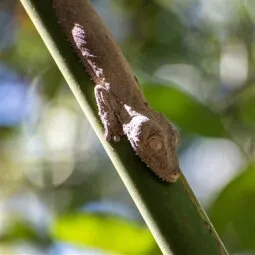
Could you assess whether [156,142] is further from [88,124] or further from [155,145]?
[88,124]

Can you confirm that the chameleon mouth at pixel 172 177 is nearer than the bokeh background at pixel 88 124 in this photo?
Yes

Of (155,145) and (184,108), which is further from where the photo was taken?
(184,108)

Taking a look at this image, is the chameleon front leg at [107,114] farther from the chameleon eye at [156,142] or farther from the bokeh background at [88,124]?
the bokeh background at [88,124]

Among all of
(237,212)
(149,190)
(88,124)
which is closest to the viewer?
(149,190)

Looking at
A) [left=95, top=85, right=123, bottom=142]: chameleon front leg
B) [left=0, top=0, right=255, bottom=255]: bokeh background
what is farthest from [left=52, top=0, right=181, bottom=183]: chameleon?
[left=0, top=0, right=255, bottom=255]: bokeh background

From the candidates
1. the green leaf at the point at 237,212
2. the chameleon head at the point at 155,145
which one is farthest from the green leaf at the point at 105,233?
the chameleon head at the point at 155,145

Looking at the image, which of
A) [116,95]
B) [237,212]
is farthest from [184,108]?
[116,95]

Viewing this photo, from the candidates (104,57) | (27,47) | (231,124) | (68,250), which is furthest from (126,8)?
(104,57)
